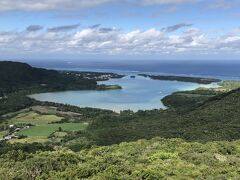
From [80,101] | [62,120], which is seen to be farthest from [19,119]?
[80,101]

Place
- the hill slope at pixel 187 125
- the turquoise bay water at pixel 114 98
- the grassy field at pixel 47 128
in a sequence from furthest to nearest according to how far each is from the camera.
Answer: the turquoise bay water at pixel 114 98 < the grassy field at pixel 47 128 < the hill slope at pixel 187 125

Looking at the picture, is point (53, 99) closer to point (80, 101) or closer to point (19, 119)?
point (80, 101)

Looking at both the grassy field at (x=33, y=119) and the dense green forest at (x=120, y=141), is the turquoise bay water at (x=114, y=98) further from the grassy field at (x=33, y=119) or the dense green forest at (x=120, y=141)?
the grassy field at (x=33, y=119)

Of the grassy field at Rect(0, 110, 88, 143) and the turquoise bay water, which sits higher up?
the turquoise bay water

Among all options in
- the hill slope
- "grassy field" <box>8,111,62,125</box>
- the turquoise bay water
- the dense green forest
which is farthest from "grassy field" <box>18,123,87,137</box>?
the turquoise bay water

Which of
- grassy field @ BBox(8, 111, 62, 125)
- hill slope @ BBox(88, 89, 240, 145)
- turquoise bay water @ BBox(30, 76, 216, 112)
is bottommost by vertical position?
grassy field @ BBox(8, 111, 62, 125)

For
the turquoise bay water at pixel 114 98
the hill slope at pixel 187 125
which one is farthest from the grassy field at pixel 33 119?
the turquoise bay water at pixel 114 98

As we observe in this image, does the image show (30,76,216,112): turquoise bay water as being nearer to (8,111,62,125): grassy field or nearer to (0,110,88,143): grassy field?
(8,111,62,125): grassy field

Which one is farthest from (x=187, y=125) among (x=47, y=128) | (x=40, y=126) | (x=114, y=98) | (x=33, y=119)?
(x=114, y=98)
